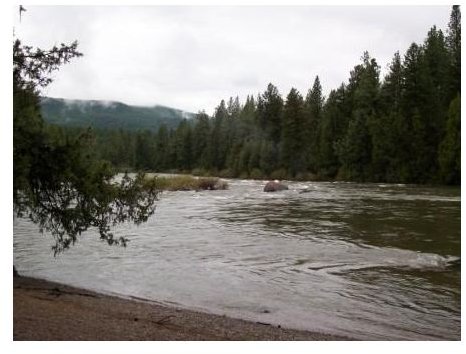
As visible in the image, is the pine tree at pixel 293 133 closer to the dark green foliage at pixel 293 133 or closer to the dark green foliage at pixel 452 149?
the dark green foliage at pixel 293 133

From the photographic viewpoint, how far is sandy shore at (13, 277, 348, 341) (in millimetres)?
6746

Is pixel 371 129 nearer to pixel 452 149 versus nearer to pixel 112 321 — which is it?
pixel 452 149

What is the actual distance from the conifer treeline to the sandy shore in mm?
32327

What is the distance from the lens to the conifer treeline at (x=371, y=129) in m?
56.5

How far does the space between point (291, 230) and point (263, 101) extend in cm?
7132

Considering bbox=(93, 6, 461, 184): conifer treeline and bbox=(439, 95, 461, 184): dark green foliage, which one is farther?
bbox=(93, 6, 461, 184): conifer treeline

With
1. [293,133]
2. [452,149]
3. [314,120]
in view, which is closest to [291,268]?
[452,149]

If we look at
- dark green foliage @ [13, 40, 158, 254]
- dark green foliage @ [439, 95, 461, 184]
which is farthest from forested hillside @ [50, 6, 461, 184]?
dark green foliage @ [13, 40, 158, 254]

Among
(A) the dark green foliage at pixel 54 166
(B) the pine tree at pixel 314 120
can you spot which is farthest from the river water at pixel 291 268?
(B) the pine tree at pixel 314 120

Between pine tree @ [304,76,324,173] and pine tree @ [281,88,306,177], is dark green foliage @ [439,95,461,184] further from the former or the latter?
pine tree @ [281,88,306,177]

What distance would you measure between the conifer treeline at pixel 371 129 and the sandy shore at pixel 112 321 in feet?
106

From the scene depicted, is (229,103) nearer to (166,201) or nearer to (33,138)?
(166,201)

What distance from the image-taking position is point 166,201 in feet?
112

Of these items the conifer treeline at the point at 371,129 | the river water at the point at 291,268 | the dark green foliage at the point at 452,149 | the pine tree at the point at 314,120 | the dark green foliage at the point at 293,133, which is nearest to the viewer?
the river water at the point at 291,268
